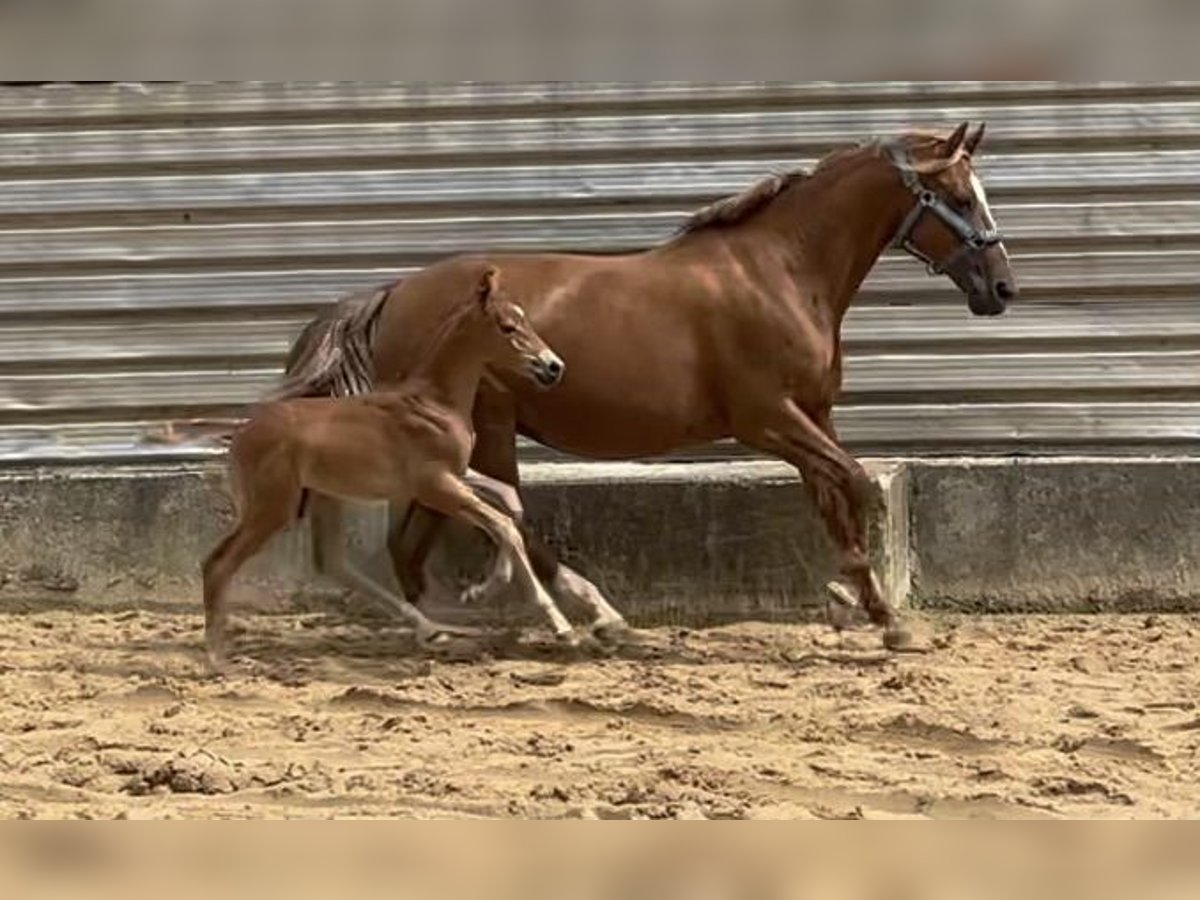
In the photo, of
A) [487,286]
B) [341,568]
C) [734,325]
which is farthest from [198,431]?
[734,325]

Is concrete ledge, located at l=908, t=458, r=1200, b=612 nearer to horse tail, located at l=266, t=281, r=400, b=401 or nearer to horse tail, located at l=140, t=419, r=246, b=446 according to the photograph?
horse tail, located at l=266, t=281, r=400, b=401

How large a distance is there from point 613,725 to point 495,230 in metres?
3.15

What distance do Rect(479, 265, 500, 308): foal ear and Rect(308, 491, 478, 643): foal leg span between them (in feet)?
3.29

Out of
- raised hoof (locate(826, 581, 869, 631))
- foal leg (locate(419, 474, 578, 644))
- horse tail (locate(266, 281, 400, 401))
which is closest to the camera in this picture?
foal leg (locate(419, 474, 578, 644))

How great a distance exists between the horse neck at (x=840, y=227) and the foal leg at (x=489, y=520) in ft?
5.15

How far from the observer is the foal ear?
5.50 meters

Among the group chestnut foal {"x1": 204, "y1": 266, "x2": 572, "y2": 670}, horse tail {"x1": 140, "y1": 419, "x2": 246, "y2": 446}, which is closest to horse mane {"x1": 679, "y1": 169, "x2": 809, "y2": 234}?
chestnut foal {"x1": 204, "y1": 266, "x2": 572, "y2": 670}

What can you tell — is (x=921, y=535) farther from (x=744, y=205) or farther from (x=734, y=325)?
(x=744, y=205)

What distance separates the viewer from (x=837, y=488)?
18.6ft

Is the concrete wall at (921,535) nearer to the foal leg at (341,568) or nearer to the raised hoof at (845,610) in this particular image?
the raised hoof at (845,610)

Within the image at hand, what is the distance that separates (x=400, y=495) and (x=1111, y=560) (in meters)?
3.30

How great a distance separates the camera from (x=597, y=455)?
590 cm
